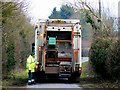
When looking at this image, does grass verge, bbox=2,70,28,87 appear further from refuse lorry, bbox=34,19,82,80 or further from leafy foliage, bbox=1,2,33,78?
refuse lorry, bbox=34,19,82,80

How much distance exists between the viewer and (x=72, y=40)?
22281mm

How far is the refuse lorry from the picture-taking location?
2227 cm

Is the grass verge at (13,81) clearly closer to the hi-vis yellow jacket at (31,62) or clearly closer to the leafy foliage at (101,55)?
the hi-vis yellow jacket at (31,62)

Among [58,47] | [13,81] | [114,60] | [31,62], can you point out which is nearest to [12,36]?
[13,81]

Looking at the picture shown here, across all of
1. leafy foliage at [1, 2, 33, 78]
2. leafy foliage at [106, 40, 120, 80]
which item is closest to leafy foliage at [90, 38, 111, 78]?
leafy foliage at [106, 40, 120, 80]

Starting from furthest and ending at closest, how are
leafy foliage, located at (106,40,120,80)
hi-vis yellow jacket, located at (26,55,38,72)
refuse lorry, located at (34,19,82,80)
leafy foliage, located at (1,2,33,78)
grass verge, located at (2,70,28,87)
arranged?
1. refuse lorry, located at (34,19,82,80)
2. hi-vis yellow jacket, located at (26,55,38,72)
3. grass verge, located at (2,70,28,87)
4. leafy foliage, located at (106,40,120,80)
5. leafy foliage, located at (1,2,33,78)

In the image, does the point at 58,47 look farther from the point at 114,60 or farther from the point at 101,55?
the point at 114,60

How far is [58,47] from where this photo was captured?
2289 cm

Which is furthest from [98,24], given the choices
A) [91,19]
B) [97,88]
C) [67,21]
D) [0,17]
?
[0,17]

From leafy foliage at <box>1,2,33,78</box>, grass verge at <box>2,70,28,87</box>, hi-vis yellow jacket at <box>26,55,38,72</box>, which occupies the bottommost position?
grass verge at <box>2,70,28,87</box>

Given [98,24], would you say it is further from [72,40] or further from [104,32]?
[72,40]

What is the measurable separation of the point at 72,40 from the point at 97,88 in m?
4.37

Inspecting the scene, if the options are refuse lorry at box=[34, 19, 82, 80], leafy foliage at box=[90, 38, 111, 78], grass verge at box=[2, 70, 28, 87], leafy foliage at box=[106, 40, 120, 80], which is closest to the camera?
leafy foliage at box=[106, 40, 120, 80]

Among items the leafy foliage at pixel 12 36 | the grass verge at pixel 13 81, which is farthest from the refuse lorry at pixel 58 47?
the leafy foliage at pixel 12 36
